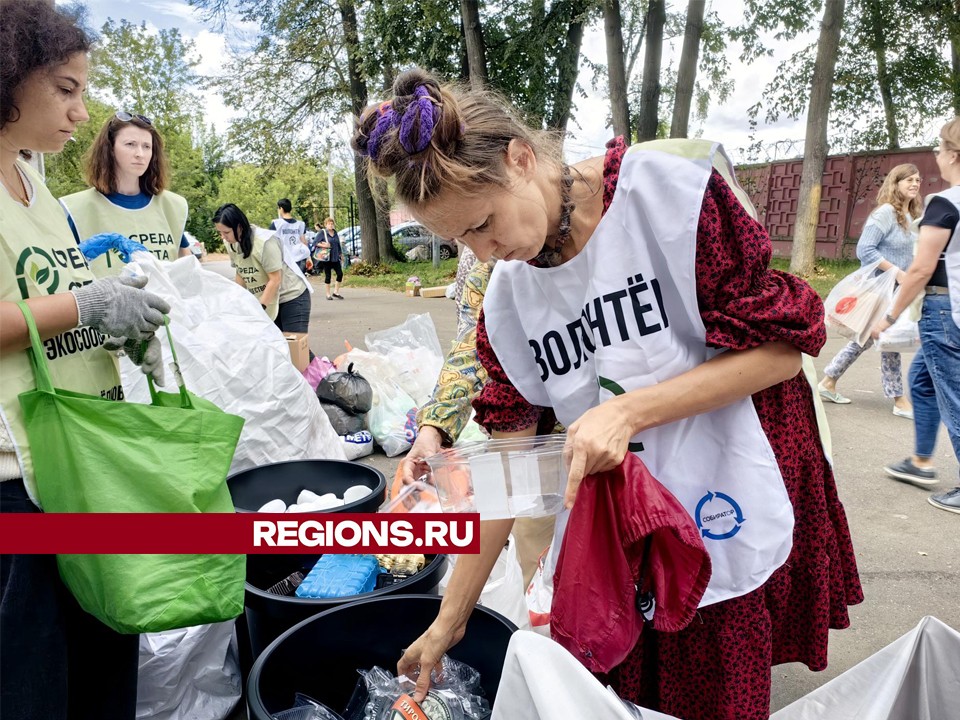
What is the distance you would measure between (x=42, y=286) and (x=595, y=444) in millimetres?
1122

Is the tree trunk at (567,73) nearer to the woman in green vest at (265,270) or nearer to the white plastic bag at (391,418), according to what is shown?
the woman in green vest at (265,270)

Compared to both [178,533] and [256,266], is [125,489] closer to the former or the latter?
[178,533]

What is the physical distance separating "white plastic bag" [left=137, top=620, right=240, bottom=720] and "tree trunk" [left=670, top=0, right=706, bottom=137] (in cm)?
1093

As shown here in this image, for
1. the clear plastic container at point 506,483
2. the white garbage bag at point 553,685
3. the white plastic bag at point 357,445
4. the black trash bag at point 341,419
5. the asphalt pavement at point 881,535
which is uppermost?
the clear plastic container at point 506,483

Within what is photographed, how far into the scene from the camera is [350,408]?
4.23 metres

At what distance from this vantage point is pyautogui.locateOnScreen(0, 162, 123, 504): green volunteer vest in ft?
4.06

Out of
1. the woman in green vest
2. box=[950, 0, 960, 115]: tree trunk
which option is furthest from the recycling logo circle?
box=[950, 0, 960, 115]: tree trunk

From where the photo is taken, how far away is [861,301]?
4.41 meters

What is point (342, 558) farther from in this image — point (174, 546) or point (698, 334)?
point (698, 334)

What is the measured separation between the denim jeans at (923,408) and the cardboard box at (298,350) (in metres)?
3.53

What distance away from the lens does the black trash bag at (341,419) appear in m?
4.19

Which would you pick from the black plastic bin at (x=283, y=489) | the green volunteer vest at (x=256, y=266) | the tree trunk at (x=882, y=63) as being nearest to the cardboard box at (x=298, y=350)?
the green volunteer vest at (x=256, y=266)

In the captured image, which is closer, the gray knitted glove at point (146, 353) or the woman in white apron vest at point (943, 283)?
the gray knitted glove at point (146, 353)

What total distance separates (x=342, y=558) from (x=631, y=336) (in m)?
1.24
